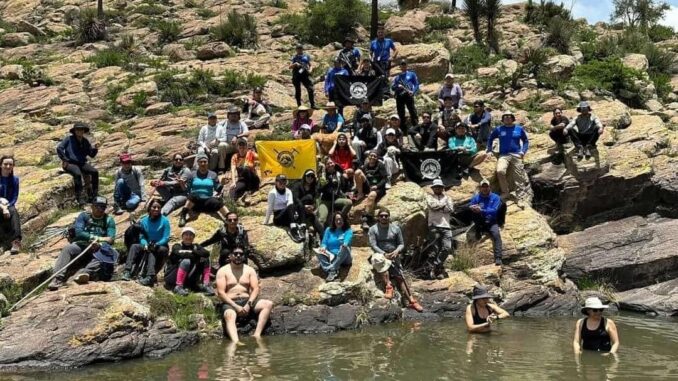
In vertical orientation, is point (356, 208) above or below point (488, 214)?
above

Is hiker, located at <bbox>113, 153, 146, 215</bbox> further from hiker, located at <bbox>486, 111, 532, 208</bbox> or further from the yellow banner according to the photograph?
hiker, located at <bbox>486, 111, 532, 208</bbox>

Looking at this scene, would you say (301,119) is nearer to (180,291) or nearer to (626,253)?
(180,291)

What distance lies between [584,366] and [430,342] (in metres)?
2.38

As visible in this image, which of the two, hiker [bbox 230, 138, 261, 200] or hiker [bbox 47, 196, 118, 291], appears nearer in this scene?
hiker [bbox 47, 196, 118, 291]

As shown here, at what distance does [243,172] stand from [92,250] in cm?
417

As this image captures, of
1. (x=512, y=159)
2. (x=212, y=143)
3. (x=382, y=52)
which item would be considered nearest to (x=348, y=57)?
(x=382, y=52)

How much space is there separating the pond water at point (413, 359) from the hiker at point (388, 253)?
114cm

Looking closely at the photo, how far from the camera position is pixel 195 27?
108 ft

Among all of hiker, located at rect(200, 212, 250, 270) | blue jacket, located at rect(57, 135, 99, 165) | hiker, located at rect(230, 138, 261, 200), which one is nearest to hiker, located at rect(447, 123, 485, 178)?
hiker, located at rect(230, 138, 261, 200)

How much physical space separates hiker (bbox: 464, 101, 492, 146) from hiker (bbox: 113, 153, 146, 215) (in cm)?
825

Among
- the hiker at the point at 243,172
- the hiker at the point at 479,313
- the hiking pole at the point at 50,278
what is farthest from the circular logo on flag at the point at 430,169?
the hiking pole at the point at 50,278

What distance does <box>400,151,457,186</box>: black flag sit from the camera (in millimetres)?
14885

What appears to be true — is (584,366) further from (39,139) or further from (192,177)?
(39,139)

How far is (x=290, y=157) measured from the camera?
1471cm
